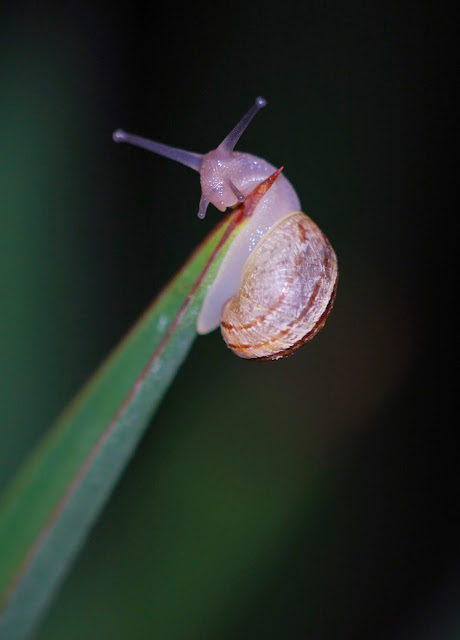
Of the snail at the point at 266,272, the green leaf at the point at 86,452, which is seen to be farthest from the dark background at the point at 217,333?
the green leaf at the point at 86,452

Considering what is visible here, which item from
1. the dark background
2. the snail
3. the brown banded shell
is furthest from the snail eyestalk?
the dark background

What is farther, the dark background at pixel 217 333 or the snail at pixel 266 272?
the dark background at pixel 217 333

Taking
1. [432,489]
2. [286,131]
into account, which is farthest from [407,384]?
[286,131]

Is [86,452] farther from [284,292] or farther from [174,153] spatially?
[174,153]

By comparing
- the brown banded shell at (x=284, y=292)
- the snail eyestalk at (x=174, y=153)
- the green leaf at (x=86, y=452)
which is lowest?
the green leaf at (x=86, y=452)

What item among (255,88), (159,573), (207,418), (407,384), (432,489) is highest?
(255,88)

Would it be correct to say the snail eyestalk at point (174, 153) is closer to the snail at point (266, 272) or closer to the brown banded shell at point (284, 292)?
the snail at point (266, 272)

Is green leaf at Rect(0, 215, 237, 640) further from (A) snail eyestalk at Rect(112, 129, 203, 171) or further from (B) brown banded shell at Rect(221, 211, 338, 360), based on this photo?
(A) snail eyestalk at Rect(112, 129, 203, 171)

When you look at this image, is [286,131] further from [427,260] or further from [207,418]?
[207,418]
